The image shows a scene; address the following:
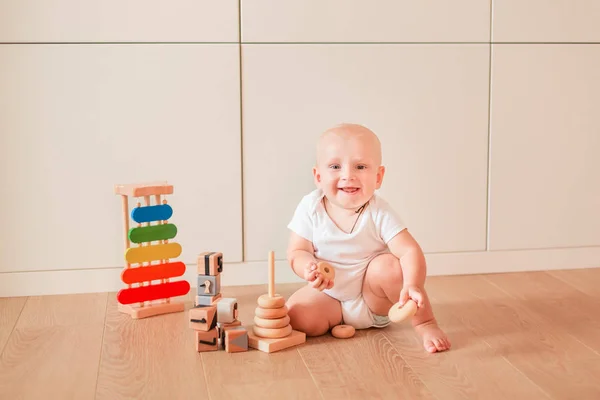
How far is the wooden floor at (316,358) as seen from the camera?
1294mm

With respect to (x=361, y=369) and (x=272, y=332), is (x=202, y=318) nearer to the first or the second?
(x=272, y=332)

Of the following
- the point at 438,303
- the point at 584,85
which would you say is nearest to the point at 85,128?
the point at 438,303

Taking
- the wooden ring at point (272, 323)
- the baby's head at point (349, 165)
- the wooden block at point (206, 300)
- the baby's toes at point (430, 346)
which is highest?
A: the baby's head at point (349, 165)

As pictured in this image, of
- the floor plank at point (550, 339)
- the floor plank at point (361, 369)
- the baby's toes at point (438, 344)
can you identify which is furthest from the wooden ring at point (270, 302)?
the floor plank at point (550, 339)

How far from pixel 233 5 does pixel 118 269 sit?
29.3 inches

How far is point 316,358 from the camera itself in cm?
145

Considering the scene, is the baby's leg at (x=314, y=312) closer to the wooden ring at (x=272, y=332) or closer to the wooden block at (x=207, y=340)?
the wooden ring at (x=272, y=332)

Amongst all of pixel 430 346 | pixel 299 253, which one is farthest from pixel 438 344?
pixel 299 253

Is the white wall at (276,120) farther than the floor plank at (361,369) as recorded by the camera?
Yes

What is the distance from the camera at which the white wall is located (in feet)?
6.15

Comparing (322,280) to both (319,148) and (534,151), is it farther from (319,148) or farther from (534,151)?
(534,151)

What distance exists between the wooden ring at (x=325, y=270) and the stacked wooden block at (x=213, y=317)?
0.63 feet

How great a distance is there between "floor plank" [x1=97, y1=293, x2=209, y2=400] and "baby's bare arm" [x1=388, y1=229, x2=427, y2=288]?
0.45 m

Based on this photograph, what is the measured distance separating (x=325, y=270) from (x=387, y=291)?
0.58 feet
